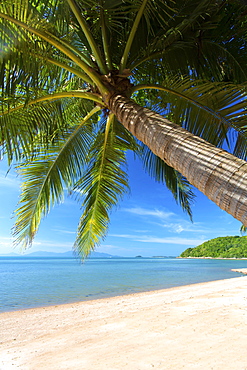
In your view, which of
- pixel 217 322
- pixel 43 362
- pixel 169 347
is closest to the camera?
pixel 43 362

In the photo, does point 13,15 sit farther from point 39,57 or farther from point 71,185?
point 71,185

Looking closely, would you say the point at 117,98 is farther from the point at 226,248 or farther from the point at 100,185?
the point at 226,248

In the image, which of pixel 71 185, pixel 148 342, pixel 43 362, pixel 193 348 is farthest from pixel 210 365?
pixel 71 185

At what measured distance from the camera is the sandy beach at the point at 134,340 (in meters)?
4.10

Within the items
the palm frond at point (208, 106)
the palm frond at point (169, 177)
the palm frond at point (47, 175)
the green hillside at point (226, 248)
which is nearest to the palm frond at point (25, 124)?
the palm frond at point (47, 175)

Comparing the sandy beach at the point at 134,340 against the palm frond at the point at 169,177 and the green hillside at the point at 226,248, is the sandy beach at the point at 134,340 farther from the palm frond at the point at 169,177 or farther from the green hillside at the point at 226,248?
A: the green hillside at the point at 226,248

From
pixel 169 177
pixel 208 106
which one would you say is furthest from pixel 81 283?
pixel 208 106

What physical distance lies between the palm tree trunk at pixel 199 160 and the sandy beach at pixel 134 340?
3145 millimetres

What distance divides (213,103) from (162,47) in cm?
105

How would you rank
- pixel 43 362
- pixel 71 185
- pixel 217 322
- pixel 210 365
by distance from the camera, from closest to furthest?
pixel 210 365
pixel 43 362
pixel 71 185
pixel 217 322

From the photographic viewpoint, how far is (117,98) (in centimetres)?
312

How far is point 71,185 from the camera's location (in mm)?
5707

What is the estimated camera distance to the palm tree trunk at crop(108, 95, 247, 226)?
156 centimetres

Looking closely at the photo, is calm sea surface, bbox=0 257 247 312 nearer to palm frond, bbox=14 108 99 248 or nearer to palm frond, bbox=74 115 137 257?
palm frond, bbox=74 115 137 257
